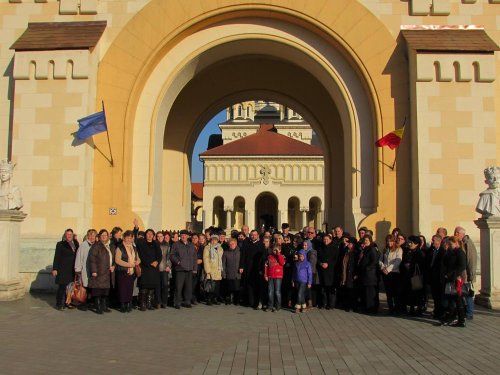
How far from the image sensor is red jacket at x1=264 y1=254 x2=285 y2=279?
10.9 metres

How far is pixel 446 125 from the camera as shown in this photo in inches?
519

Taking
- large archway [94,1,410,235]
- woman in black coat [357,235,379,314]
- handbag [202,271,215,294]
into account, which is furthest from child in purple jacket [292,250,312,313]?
large archway [94,1,410,235]

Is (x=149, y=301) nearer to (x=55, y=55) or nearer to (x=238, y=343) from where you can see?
(x=238, y=343)

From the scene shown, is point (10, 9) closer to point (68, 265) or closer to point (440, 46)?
point (68, 265)

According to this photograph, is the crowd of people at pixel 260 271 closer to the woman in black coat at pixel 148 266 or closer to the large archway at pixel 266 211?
Answer: the woman in black coat at pixel 148 266

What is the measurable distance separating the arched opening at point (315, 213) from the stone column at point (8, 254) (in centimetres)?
4534

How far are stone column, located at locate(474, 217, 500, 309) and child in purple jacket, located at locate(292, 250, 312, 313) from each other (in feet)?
11.6

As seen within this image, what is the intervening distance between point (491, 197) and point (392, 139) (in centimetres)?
330

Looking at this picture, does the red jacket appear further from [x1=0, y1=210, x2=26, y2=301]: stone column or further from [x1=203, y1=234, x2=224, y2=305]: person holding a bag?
[x1=0, y1=210, x2=26, y2=301]: stone column

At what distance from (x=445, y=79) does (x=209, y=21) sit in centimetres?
648

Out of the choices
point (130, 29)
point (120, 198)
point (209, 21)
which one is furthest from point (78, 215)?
point (209, 21)

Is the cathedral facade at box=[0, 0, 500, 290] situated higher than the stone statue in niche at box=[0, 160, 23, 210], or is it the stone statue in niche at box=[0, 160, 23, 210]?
the cathedral facade at box=[0, 0, 500, 290]

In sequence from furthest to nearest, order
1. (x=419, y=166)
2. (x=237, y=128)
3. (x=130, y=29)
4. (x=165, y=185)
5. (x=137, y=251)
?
(x=237, y=128) < (x=165, y=185) < (x=130, y=29) < (x=419, y=166) < (x=137, y=251)

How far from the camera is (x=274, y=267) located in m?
10.9
